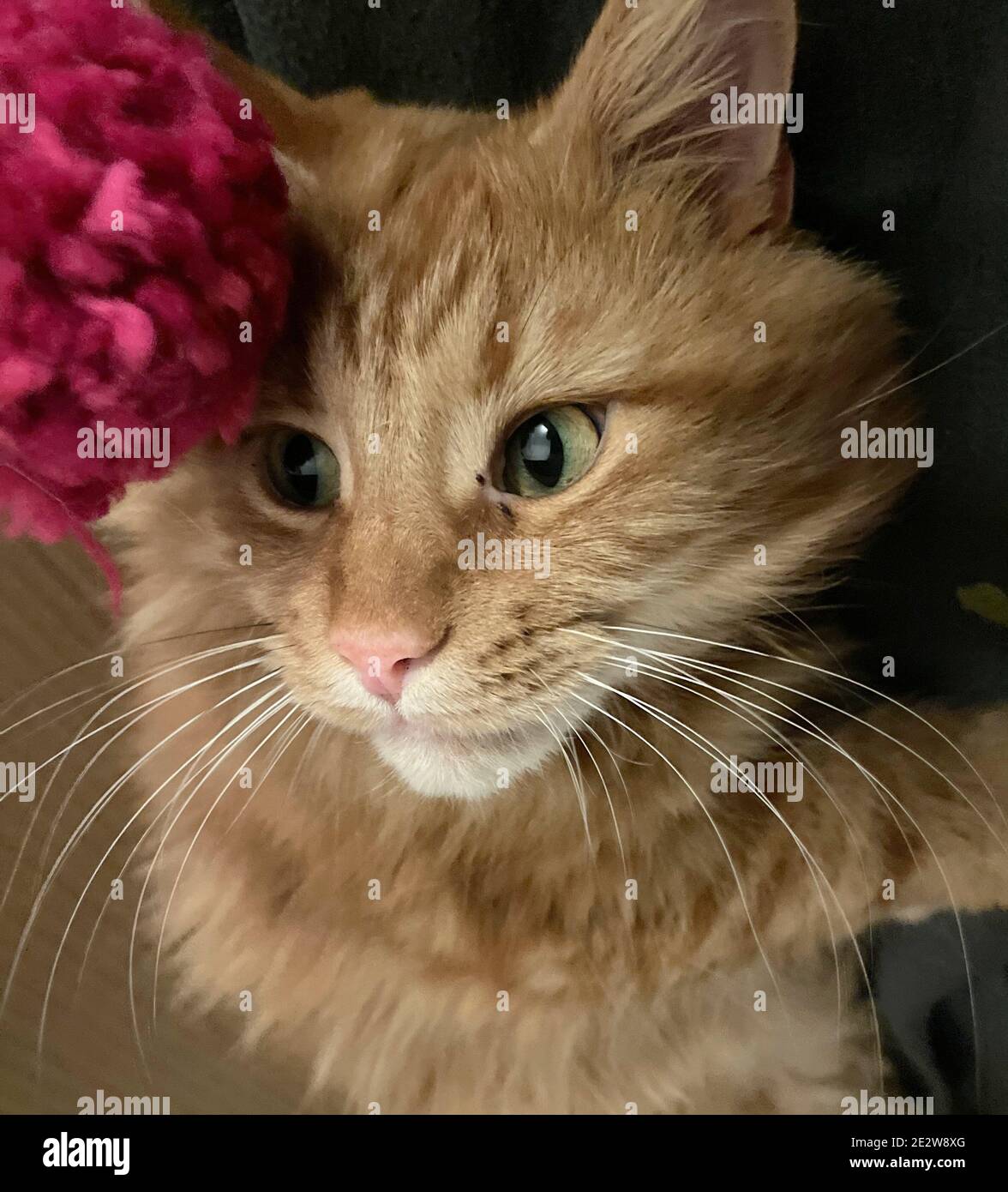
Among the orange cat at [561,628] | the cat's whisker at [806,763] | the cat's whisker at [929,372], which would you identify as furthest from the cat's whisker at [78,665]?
the cat's whisker at [929,372]

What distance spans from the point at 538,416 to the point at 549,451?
0.03 m

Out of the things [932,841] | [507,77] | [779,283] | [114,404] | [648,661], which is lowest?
[932,841]

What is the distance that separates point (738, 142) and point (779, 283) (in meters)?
0.10

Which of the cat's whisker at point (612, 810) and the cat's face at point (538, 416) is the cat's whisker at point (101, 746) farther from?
the cat's whisker at point (612, 810)

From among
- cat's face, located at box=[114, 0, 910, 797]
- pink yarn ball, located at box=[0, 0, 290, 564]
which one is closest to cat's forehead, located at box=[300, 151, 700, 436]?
cat's face, located at box=[114, 0, 910, 797]

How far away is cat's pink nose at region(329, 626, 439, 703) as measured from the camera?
1.89ft

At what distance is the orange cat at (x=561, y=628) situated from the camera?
2.01 ft

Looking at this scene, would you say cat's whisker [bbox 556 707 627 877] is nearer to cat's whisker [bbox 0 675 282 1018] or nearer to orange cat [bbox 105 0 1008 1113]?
orange cat [bbox 105 0 1008 1113]

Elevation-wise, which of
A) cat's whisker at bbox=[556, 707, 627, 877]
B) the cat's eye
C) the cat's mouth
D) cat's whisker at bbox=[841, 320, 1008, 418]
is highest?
cat's whisker at bbox=[841, 320, 1008, 418]

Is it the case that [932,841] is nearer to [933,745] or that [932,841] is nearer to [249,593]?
[933,745]

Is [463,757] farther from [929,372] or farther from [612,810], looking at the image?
[929,372]

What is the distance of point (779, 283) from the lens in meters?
0.67

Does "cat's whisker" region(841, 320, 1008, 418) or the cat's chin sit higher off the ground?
"cat's whisker" region(841, 320, 1008, 418)
